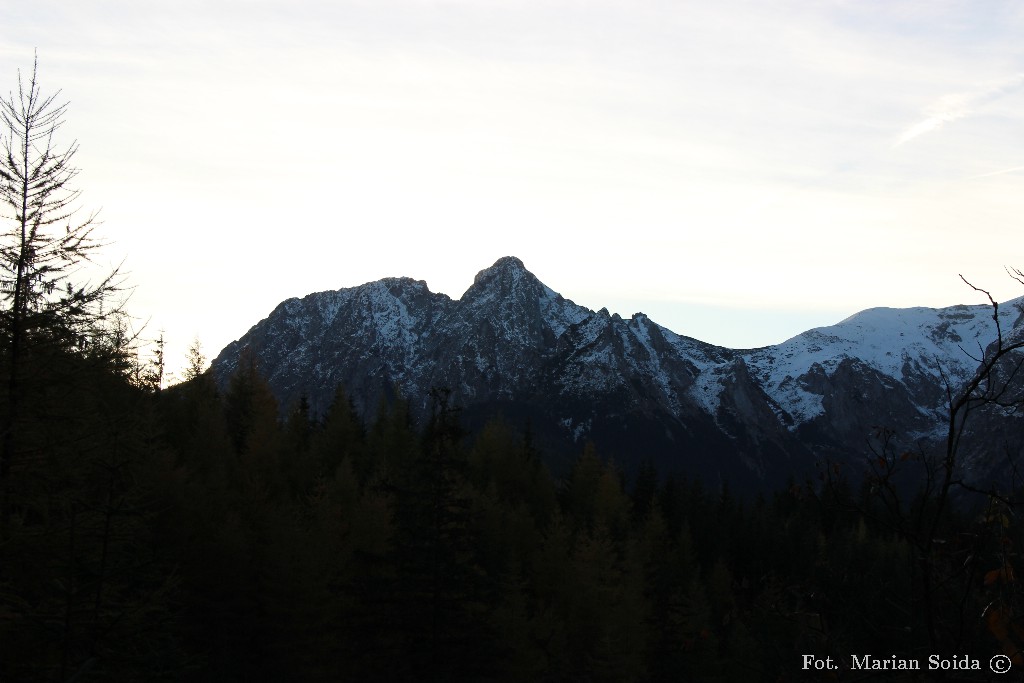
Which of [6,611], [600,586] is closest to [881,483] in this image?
[6,611]

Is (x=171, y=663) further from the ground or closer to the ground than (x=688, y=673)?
further from the ground

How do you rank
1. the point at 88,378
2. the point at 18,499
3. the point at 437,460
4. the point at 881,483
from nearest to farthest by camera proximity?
the point at 881,483
the point at 18,499
the point at 88,378
the point at 437,460

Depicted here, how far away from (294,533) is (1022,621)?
98.2ft

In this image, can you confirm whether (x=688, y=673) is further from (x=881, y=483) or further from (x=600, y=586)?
(x=881, y=483)

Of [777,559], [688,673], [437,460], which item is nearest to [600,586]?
[688,673]

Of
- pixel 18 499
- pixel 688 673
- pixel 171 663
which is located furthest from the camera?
pixel 688 673

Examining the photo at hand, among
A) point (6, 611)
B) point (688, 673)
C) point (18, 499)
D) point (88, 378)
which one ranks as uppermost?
point (88, 378)

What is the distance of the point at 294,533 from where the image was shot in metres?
32.4

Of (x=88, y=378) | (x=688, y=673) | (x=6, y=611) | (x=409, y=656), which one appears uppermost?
(x=88, y=378)

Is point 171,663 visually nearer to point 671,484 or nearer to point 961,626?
point 961,626

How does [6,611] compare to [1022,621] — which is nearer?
[1022,621]

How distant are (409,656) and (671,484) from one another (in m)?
53.9

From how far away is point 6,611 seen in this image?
1112 centimetres

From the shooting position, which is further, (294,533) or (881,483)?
(294,533)
